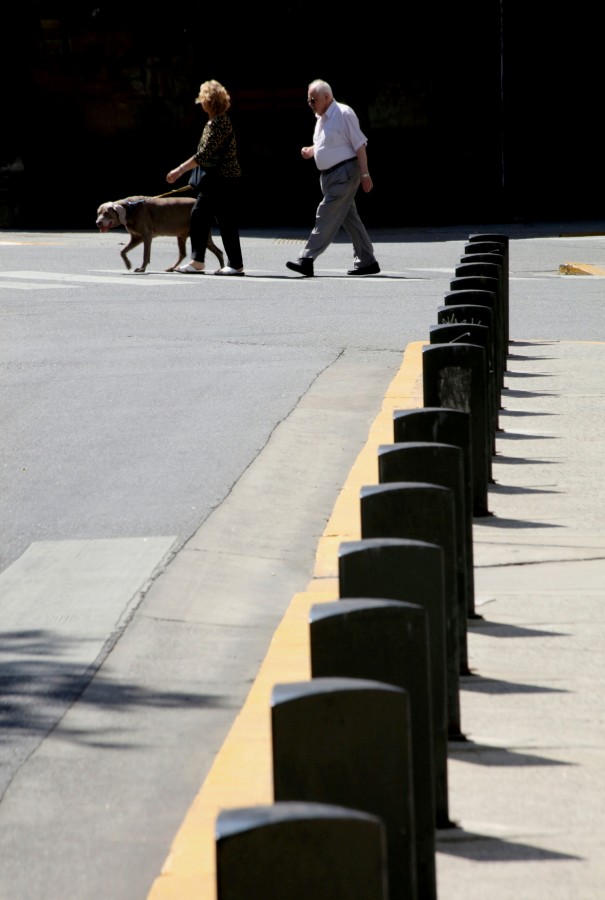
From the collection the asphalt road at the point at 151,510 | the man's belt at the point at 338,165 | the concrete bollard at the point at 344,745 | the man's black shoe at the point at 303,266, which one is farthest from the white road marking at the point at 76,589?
the man's belt at the point at 338,165

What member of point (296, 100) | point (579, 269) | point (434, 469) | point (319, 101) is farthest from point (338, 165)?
point (434, 469)

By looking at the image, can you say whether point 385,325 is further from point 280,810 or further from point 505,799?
point 280,810

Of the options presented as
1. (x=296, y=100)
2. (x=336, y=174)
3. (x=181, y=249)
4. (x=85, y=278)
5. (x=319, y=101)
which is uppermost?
(x=296, y=100)

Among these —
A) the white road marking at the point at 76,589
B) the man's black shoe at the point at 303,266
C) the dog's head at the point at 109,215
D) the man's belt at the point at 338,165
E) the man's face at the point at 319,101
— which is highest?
the man's face at the point at 319,101

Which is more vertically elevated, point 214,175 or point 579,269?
point 214,175

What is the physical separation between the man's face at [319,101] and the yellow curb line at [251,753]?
10402mm

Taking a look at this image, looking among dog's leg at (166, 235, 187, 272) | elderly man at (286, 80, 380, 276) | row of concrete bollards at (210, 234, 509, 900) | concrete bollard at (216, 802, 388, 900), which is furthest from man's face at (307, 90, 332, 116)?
concrete bollard at (216, 802, 388, 900)

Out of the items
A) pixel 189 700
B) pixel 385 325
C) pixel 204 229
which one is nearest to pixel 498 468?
pixel 189 700

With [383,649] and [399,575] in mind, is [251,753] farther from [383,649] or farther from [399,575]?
[383,649]

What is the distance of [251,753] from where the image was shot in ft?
13.6

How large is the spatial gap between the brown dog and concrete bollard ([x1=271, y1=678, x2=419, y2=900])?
1574 cm

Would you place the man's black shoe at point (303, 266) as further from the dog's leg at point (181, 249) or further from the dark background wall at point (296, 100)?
the dark background wall at point (296, 100)

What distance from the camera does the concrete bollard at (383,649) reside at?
9.62 ft

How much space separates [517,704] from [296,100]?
23476mm
